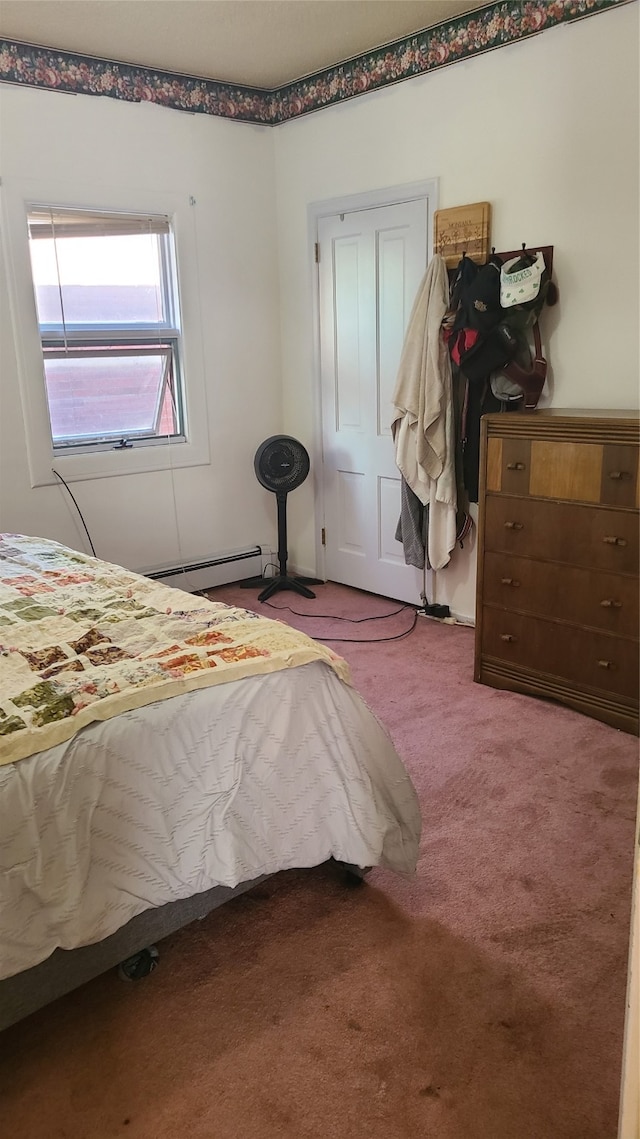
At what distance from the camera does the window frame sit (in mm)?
3691

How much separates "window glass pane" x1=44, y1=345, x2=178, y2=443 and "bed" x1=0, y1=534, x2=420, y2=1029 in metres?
2.13

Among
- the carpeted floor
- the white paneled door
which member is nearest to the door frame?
the white paneled door

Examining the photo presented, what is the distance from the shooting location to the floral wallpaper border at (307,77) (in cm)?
322

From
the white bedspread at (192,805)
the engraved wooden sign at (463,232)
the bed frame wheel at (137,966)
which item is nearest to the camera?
the white bedspread at (192,805)

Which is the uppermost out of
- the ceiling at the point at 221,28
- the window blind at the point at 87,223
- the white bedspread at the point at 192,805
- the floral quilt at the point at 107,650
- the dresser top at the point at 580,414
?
the ceiling at the point at 221,28

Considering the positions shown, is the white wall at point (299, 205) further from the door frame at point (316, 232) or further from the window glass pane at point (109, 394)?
the window glass pane at point (109, 394)

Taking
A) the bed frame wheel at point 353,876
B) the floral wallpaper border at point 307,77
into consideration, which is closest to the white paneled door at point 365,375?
the floral wallpaper border at point 307,77

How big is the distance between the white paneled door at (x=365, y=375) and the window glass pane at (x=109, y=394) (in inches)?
35.8

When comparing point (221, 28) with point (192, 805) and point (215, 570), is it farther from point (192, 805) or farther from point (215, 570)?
point (192, 805)

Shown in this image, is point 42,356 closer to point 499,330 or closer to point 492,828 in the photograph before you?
point 499,330

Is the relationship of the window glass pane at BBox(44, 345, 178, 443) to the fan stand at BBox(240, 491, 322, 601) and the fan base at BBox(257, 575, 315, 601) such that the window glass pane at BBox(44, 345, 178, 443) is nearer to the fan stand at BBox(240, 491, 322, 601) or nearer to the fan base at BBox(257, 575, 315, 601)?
the fan stand at BBox(240, 491, 322, 601)

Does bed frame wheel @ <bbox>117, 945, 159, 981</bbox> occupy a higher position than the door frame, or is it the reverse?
the door frame

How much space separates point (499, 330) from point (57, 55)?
2370 millimetres

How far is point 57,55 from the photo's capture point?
365 centimetres
